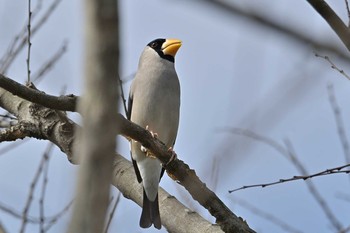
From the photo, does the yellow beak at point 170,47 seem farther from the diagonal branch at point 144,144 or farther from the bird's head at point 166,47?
the diagonal branch at point 144,144

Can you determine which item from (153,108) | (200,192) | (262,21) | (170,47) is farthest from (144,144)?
(170,47)

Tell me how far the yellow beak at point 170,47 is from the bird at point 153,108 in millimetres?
209

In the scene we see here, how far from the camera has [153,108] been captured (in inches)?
199

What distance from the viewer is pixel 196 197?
3.45 metres

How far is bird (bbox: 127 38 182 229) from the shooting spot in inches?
185

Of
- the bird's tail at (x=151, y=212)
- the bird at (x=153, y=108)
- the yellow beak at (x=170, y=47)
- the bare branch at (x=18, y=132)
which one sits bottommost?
the bird's tail at (x=151, y=212)

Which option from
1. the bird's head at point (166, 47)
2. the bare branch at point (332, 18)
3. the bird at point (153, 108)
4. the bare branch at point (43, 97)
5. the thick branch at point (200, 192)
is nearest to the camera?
the bare branch at point (332, 18)

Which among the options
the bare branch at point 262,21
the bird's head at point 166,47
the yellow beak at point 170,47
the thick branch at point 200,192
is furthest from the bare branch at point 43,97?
the yellow beak at point 170,47

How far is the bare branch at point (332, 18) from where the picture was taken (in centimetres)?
219

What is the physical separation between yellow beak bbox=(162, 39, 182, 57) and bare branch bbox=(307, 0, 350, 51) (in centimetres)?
366

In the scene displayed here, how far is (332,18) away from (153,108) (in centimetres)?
287

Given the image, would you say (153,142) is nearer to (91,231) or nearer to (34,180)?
(34,180)

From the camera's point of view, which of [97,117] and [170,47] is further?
[170,47]

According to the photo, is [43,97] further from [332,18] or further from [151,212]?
[151,212]
